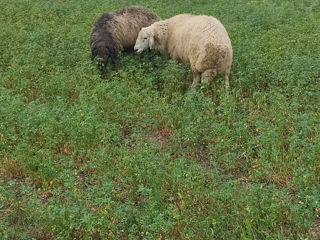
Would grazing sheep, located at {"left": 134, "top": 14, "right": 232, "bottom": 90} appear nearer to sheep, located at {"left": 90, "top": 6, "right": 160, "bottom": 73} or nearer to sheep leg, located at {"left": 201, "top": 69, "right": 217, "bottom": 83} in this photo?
sheep leg, located at {"left": 201, "top": 69, "right": 217, "bottom": 83}

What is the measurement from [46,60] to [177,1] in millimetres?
6415

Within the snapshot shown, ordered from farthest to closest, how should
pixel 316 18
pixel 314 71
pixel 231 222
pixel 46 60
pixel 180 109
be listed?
pixel 316 18 → pixel 46 60 → pixel 314 71 → pixel 180 109 → pixel 231 222

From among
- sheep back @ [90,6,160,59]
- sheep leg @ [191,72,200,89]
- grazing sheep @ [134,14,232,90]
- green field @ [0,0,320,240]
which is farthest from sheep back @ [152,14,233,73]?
sheep back @ [90,6,160,59]

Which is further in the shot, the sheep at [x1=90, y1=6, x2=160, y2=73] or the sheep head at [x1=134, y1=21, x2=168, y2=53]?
the sheep head at [x1=134, y1=21, x2=168, y2=53]

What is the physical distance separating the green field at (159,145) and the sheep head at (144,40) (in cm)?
19

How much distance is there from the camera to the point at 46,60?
8289mm

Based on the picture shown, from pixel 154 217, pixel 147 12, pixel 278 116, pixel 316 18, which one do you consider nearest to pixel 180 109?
pixel 278 116

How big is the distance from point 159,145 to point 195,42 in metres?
2.64

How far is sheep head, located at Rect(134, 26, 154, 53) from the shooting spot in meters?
8.75

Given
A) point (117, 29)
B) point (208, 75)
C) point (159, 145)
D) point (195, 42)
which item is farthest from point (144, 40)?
point (159, 145)

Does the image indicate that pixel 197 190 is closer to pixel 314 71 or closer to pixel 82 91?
pixel 82 91

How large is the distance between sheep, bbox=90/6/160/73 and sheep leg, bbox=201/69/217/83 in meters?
2.03

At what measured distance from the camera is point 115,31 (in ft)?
28.8

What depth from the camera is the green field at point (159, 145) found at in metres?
4.05
